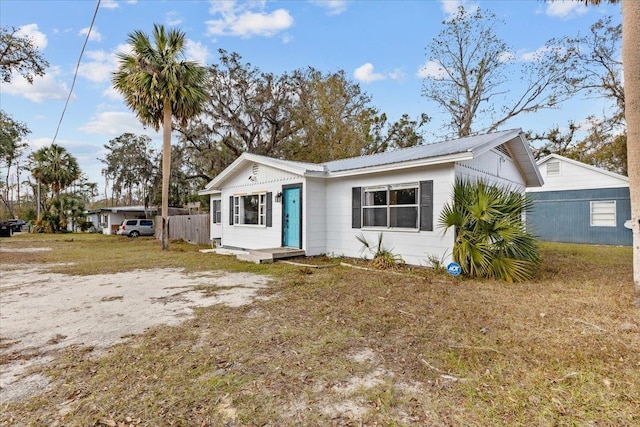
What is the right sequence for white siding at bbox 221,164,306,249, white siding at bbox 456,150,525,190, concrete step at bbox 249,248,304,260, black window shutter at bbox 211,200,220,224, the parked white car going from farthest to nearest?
1. the parked white car
2. black window shutter at bbox 211,200,220,224
3. white siding at bbox 221,164,306,249
4. concrete step at bbox 249,248,304,260
5. white siding at bbox 456,150,525,190

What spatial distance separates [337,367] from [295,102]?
22324 millimetres

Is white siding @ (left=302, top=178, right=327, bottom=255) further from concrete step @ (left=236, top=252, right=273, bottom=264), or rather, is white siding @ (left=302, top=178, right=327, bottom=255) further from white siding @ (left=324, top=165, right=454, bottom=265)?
concrete step @ (left=236, top=252, right=273, bottom=264)

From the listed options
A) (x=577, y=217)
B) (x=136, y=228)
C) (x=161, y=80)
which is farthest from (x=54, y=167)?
(x=577, y=217)

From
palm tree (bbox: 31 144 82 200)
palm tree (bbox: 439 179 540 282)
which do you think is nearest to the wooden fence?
palm tree (bbox: 439 179 540 282)

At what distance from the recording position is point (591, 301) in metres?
5.14

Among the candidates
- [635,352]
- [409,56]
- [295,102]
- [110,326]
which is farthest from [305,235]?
[295,102]

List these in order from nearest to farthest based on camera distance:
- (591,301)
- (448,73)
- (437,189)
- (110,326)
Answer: (110,326)
(591,301)
(437,189)
(448,73)

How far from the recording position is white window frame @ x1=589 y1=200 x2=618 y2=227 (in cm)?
1386

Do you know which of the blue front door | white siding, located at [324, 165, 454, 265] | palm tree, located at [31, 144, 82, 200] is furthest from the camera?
palm tree, located at [31, 144, 82, 200]

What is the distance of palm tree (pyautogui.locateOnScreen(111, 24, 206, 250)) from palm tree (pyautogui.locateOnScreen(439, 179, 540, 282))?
11.4 m

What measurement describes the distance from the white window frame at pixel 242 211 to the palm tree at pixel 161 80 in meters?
3.14

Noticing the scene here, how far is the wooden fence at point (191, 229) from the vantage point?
1642 centimetres

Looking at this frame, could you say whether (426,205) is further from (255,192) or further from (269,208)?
(255,192)

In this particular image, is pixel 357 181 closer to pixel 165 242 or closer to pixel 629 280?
pixel 629 280
